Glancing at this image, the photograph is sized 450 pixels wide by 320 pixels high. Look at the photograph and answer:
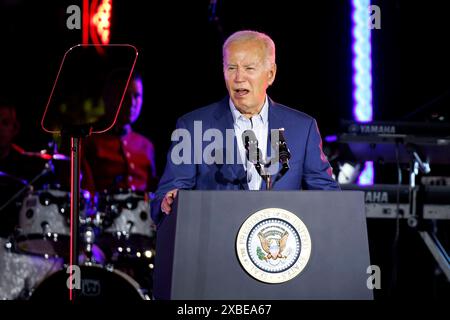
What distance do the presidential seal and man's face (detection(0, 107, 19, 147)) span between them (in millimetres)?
3926

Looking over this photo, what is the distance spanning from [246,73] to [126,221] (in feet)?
7.17

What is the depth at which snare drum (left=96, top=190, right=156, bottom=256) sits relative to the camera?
17.1 feet

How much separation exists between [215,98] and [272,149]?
142 inches

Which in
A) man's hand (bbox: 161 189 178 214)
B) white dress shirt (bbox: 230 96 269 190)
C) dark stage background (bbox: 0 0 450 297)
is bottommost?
man's hand (bbox: 161 189 178 214)

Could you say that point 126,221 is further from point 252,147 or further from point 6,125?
point 252,147

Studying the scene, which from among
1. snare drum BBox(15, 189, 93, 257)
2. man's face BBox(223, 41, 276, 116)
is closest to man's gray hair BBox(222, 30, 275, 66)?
man's face BBox(223, 41, 276, 116)

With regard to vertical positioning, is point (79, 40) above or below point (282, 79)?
above

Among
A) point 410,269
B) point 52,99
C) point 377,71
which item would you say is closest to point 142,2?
point 377,71

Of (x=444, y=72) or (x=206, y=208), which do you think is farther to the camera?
(x=444, y=72)

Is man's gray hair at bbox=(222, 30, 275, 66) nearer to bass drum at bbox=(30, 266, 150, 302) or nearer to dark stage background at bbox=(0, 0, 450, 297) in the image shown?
bass drum at bbox=(30, 266, 150, 302)

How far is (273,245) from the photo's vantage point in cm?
257

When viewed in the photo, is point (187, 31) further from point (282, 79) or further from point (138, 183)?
point (138, 183)

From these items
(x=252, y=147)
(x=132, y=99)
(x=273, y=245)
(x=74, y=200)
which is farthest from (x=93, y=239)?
(x=273, y=245)

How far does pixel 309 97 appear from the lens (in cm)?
669
